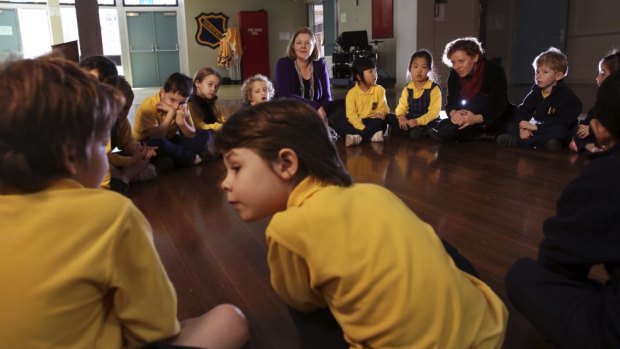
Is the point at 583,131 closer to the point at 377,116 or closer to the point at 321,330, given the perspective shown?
the point at 377,116

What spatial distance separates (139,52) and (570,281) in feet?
43.9

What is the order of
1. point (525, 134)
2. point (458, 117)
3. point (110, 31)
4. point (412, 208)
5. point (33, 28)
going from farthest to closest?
point (110, 31), point (33, 28), point (458, 117), point (525, 134), point (412, 208)

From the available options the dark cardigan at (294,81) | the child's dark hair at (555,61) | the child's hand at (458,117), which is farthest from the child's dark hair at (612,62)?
the dark cardigan at (294,81)

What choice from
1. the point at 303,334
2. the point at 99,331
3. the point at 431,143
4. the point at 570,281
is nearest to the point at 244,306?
the point at 303,334

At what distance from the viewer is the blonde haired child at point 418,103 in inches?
160

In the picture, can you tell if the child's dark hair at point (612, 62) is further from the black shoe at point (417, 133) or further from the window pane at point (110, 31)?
the window pane at point (110, 31)

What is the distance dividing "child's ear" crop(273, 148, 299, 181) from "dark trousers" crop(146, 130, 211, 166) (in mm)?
2320

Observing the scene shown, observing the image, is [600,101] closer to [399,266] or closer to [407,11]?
[399,266]

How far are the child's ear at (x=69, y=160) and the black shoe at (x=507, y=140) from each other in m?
3.46

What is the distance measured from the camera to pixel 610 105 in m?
1.04

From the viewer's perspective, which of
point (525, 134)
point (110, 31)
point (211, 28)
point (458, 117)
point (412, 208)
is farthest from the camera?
point (110, 31)

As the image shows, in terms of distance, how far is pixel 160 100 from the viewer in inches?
121

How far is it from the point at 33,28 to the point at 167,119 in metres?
11.4

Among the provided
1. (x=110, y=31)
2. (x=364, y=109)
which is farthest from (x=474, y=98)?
(x=110, y=31)
